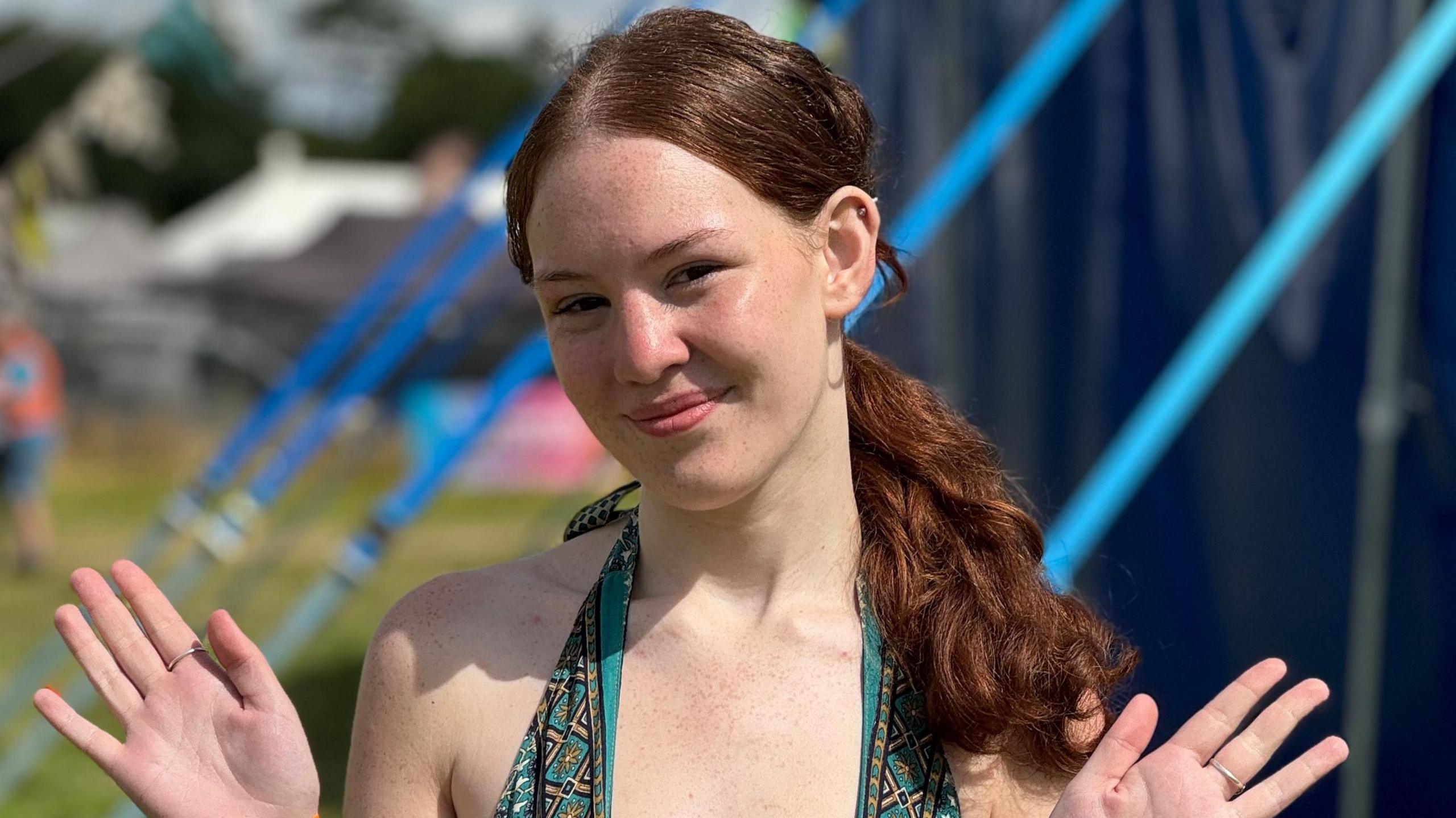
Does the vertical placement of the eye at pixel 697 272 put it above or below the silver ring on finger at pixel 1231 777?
above

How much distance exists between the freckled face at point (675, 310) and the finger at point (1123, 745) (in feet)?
1.27

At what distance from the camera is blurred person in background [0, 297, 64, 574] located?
905cm

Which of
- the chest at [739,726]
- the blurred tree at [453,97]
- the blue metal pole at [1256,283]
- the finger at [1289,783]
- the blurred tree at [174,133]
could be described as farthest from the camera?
the blurred tree at [453,97]

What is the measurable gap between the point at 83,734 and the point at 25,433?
855 centimetres

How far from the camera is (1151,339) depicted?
355cm

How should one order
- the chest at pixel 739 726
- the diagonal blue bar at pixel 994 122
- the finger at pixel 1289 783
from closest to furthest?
1. the finger at pixel 1289 783
2. the chest at pixel 739 726
3. the diagonal blue bar at pixel 994 122

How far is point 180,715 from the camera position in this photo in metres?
1.42

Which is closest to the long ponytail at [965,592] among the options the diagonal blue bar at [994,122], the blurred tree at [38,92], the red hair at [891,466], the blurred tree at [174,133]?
the red hair at [891,466]

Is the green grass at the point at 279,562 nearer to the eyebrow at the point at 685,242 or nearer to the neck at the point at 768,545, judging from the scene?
the neck at the point at 768,545

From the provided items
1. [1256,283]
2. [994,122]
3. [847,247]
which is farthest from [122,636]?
[994,122]

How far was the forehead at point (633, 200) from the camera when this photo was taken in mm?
Result: 1316

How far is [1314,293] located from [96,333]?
17.7 metres

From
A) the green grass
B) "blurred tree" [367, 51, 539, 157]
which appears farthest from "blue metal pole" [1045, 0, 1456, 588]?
"blurred tree" [367, 51, 539, 157]

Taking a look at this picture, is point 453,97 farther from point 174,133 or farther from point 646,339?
point 646,339
